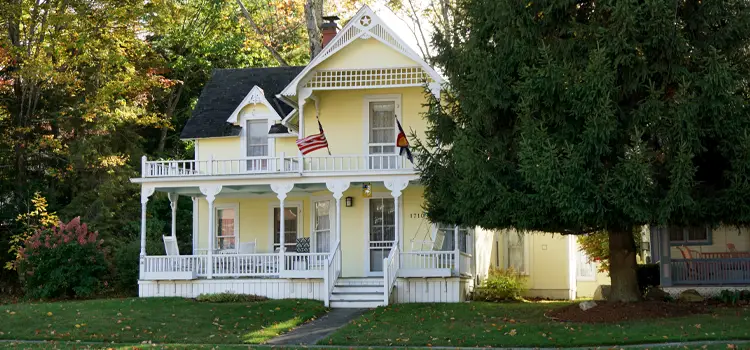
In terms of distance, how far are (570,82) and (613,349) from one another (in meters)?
5.21

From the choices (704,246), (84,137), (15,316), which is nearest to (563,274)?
(704,246)

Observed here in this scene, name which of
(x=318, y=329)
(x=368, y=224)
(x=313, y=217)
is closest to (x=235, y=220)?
(x=313, y=217)

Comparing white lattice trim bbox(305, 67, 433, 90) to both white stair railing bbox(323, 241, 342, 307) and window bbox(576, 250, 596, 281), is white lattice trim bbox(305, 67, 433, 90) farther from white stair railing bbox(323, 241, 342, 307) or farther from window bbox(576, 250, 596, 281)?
window bbox(576, 250, 596, 281)

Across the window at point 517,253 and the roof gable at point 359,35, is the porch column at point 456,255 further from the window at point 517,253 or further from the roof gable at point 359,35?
the roof gable at point 359,35

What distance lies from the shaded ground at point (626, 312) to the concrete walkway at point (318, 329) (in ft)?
16.5

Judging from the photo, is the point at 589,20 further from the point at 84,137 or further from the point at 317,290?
the point at 84,137

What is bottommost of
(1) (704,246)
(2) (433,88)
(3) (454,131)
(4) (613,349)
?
(4) (613,349)

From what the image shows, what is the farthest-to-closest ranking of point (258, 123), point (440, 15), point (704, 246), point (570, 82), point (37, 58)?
point (440, 15), point (37, 58), point (258, 123), point (704, 246), point (570, 82)

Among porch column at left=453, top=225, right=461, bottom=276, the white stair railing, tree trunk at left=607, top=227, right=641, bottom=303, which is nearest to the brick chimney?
the white stair railing

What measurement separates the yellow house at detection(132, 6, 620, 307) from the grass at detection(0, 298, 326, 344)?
76.2 inches

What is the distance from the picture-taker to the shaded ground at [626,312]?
1994 centimetres

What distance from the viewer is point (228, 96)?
107 ft

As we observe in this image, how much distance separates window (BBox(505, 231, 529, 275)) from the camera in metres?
32.1

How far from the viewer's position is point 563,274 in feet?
103
